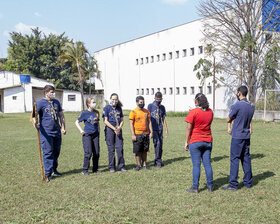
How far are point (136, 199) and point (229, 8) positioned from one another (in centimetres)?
2288

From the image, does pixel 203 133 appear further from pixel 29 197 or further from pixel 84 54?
pixel 84 54

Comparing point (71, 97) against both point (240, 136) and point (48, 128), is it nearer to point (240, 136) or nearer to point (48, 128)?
point (48, 128)

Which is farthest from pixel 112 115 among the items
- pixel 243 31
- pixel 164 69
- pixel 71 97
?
pixel 71 97

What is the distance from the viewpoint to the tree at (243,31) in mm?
24375

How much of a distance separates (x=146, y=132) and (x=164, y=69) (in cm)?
2823

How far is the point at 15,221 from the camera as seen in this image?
439cm

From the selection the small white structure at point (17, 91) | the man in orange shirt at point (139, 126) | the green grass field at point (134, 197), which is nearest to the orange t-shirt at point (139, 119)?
the man in orange shirt at point (139, 126)

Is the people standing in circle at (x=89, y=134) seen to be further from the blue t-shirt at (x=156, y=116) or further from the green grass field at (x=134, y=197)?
the blue t-shirt at (x=156, y=116)

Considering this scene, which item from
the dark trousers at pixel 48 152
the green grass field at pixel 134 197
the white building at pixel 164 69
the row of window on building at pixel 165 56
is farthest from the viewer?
the row of window on building at pixel 165 56

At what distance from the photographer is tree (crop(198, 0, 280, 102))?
24.4 m

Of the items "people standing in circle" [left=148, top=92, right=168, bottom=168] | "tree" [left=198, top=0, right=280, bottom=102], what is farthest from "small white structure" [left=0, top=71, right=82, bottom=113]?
"people standing in circle" [left=148, top=92, right=168, bottom=168]

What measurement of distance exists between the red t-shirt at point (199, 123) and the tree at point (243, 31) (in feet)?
64.6

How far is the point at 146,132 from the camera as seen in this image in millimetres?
7324

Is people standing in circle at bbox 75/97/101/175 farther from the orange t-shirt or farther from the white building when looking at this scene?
the white building
